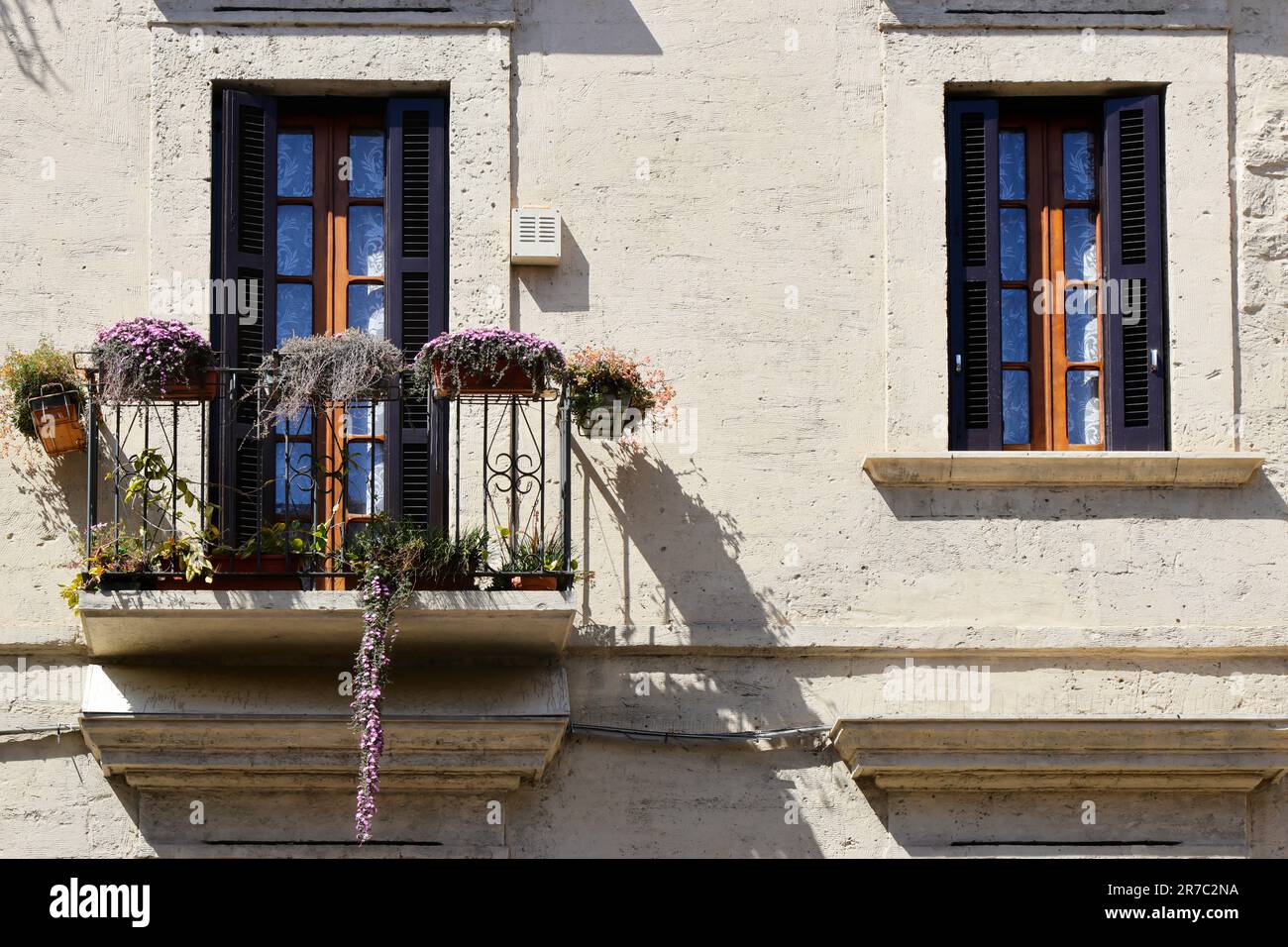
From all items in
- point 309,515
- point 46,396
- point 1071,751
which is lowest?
point 1071,751

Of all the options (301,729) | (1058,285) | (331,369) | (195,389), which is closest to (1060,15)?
(1058,285)

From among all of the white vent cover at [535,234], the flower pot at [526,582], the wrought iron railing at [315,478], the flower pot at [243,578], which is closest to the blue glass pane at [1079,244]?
the white vent cover at [535,234]

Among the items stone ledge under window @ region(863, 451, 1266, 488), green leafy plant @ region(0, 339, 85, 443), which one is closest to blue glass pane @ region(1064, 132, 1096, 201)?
stone ledge under window @ region(863, 451, 1266, 488)

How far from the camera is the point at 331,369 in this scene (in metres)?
9.59

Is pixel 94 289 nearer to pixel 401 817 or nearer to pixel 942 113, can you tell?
pixel 401 817

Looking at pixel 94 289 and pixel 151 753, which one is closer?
pixel 151 753

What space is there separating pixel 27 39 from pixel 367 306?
81.5 inches

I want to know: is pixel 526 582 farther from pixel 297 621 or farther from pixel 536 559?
pixel 297 621

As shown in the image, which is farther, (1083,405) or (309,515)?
(1083,405)

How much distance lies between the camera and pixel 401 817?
32.4 ft

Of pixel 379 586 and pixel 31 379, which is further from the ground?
pixel 31 379

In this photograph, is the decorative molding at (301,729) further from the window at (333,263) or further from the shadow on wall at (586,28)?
the shadow on wall at (586,28)
